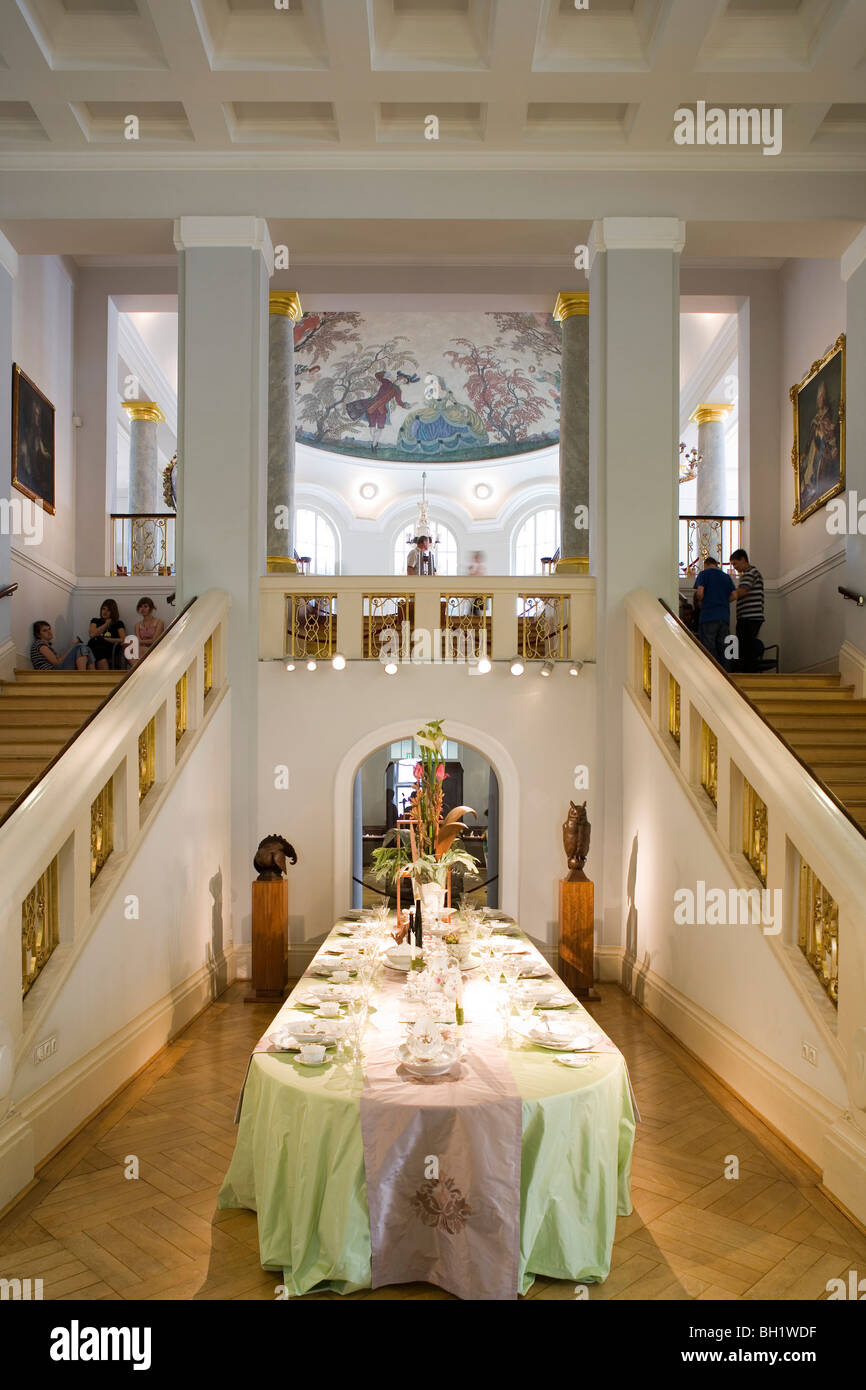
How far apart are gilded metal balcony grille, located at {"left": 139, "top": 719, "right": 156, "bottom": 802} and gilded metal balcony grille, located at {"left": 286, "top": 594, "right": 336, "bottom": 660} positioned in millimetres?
2503

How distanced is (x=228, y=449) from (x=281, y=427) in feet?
6.48

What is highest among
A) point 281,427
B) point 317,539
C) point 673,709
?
point 317,539

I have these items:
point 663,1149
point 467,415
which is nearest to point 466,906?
point 663,1149

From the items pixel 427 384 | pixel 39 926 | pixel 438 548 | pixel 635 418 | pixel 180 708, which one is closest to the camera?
pixel 39 926

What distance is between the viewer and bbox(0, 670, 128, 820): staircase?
7207 mm

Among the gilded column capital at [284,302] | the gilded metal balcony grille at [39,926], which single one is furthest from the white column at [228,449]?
the gilded metal balcony grille at [39,926]

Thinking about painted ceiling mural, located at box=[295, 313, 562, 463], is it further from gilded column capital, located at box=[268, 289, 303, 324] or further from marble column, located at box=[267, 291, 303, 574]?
marble column, located at box=[267, 291, 303, 574]

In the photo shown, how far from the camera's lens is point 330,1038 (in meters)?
4.24

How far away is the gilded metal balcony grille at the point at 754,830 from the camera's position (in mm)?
5801

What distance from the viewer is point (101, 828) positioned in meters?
5.93

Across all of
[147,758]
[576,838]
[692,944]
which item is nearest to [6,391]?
[147,758]

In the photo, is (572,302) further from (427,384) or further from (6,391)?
(427,384)

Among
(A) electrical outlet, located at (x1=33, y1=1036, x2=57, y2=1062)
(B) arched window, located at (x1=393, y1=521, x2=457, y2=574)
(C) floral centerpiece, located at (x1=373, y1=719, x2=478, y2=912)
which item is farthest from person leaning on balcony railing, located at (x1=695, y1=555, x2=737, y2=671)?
(B) arched window, located at (x1=393, y1=521, x2=457, y2=574)

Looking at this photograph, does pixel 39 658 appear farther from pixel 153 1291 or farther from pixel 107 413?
pixel 153 1291
